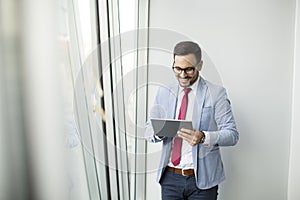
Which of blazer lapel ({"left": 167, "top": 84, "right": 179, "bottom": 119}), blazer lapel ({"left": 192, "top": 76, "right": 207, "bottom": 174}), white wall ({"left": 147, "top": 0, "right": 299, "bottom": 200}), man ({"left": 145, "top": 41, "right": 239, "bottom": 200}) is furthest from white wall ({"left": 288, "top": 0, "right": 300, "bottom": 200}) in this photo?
blazer lapel ({"left": 167, "top": 84, "right": 179, "bottom": 119})

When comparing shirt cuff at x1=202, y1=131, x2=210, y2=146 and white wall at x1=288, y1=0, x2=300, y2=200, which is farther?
white wall at x1=288, y1=0, x2=300, y2=200

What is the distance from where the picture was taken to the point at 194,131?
4.70 ft

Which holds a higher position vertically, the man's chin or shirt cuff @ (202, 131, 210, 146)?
the man's chin

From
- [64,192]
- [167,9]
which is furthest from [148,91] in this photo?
[64,192]

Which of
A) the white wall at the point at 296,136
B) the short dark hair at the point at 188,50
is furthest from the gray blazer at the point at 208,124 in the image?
the white wall at the point at 296,136

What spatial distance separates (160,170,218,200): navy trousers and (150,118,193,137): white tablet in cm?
22

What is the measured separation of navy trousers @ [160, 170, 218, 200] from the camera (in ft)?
4.91

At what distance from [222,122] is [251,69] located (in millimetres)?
542

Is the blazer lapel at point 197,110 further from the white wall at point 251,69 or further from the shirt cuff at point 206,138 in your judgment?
the white wall at point 251,69

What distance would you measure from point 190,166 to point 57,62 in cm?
95

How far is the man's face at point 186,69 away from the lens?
1.44 metres

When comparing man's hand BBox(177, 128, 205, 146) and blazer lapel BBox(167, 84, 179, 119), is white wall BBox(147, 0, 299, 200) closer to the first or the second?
blazer lapel BBox(167, 84, 179, 119)

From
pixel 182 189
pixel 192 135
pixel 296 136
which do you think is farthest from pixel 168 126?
pixel 296 136

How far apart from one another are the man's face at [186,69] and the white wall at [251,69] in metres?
0.43
